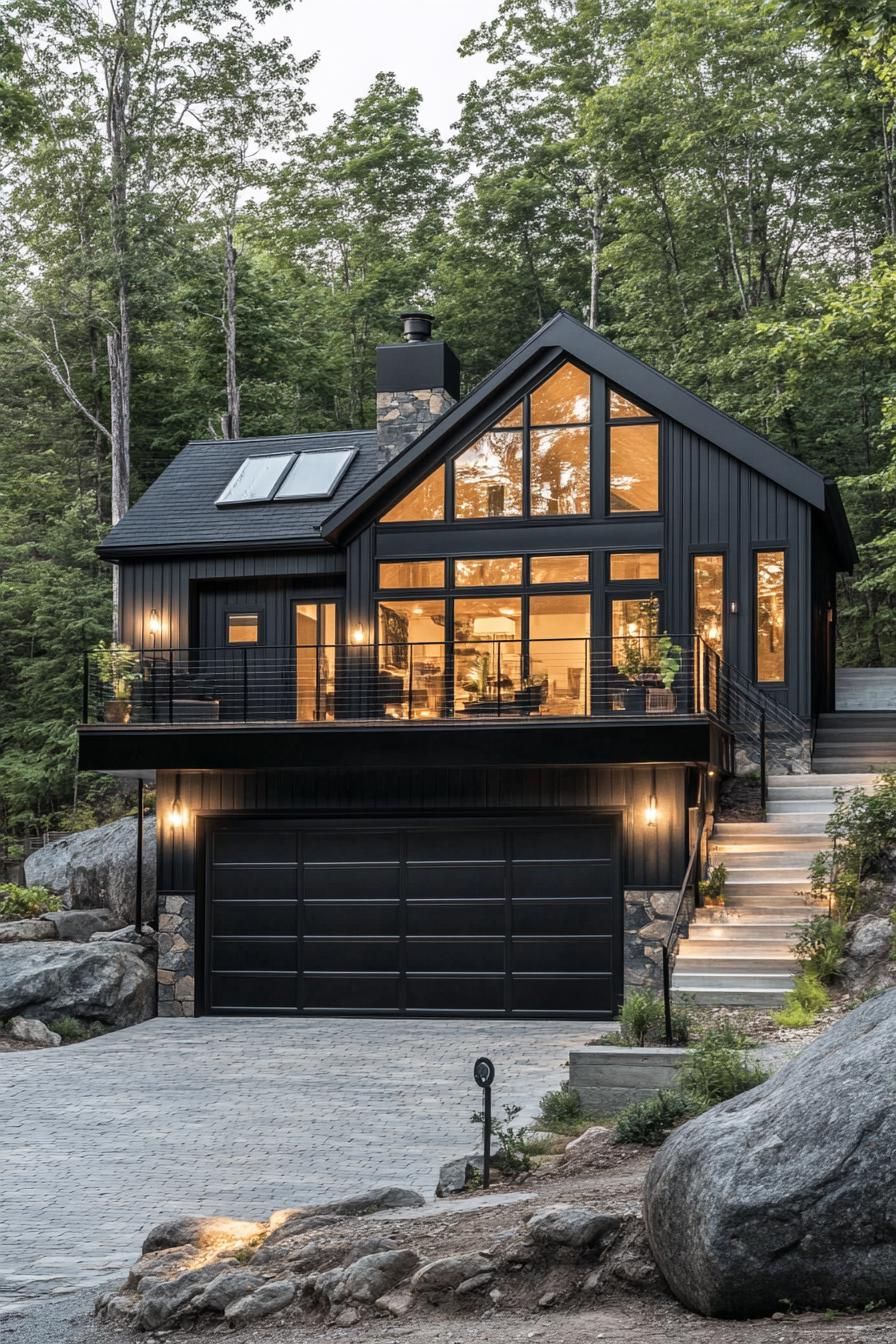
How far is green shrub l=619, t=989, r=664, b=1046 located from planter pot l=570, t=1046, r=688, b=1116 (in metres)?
0.82

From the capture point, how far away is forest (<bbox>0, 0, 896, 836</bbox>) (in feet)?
97.2

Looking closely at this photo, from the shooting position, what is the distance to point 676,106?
2966 centimetres

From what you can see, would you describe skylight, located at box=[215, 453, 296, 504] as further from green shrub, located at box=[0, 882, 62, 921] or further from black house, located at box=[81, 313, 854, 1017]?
green shrub, located at box=[0, 882, 62, 921]

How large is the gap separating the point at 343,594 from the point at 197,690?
2486 millimetres

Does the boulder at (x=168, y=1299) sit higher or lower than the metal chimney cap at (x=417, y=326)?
lower

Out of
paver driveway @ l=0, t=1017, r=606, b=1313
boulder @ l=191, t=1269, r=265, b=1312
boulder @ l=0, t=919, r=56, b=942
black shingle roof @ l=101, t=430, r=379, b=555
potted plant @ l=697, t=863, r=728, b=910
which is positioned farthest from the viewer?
black shingle roof @ l=101, t=430, r=379, b=555

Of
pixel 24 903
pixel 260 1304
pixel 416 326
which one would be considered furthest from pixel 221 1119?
pixel 416 326

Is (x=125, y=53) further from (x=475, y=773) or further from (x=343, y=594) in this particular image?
(x=475, y=773)

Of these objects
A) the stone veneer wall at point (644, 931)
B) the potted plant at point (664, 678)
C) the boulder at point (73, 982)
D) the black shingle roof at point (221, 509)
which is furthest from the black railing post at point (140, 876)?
the potted plant at point (664, 678)

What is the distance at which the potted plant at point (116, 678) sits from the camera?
1823 centimetres

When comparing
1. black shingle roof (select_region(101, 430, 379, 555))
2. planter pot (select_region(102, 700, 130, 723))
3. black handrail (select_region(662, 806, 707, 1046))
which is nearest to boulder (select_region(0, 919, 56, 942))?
planter pot (select_region(102, 700, 130, 723))

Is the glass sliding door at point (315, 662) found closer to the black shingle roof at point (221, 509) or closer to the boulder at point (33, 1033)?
the black shingle roof at point (221, 509)

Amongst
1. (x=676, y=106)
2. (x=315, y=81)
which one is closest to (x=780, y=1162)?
(x=676, y=106)

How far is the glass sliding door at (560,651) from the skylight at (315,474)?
425 centimetres
